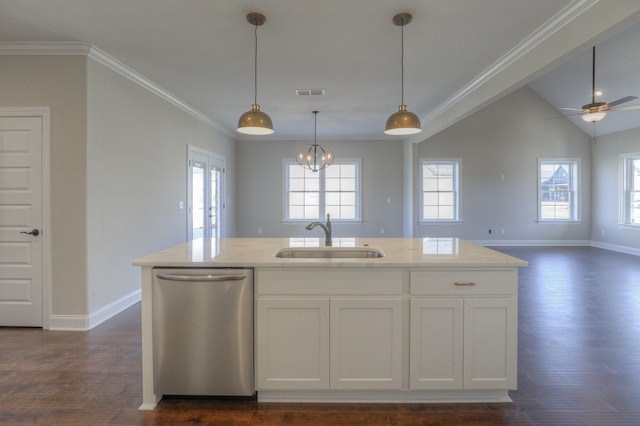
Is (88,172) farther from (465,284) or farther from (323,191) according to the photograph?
(323,191)

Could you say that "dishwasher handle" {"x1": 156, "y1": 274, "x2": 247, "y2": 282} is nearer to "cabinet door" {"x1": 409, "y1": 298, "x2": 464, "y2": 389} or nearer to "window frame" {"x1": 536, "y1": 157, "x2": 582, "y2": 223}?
"cabinet door" {"x1": 409, "y1": 298, "x2": 464, "y2": 389}

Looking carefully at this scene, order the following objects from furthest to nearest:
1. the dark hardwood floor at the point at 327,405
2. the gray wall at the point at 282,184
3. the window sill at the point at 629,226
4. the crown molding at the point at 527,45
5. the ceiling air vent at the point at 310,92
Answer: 1. the gray wall at the point at 282,184
2. the window sill at the point at 629,226
3. the ceiling air vent at the point at 310,92
4. the crown molding at the point at 527,45
5. the dark hardwood floor at the point at 327,405

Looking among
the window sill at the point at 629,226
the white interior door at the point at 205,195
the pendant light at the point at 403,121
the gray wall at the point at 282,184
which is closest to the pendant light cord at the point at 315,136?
the gray wall at the point at 282,184

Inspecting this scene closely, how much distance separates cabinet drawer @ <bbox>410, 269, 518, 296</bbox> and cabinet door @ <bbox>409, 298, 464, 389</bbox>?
0.06 m

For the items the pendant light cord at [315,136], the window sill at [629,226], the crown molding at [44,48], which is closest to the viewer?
the crown molding at [44,48]

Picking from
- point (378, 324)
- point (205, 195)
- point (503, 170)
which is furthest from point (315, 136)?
point (378, 324)

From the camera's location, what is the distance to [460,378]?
1977 mm

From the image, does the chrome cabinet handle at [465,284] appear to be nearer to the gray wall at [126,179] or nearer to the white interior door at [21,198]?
the gray wall at [126,179]

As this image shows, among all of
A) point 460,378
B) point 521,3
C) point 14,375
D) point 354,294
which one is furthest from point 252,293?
point 521,3

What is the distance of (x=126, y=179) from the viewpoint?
3.71m

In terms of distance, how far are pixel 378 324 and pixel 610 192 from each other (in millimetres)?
8732

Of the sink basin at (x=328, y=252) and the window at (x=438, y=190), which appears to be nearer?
the sink basin at (x=328, y=252)

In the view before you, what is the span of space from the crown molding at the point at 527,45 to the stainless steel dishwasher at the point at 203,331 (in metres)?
3.00

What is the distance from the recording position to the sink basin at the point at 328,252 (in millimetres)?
2486
